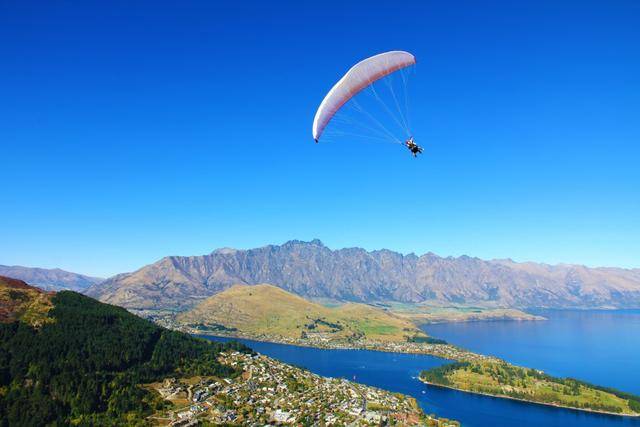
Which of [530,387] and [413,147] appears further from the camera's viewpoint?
[530,387]

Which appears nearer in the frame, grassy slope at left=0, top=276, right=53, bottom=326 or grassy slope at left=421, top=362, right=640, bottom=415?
grassy slope at left=0, top=276, right=53, bottom=326

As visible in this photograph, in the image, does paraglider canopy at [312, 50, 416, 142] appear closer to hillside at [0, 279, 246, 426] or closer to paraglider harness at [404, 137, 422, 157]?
paraglider harness at [404, 137, 422, 157]

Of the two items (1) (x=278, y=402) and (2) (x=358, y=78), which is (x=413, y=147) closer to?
(2) (x=358, y=78)

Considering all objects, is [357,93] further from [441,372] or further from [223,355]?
[441,372]

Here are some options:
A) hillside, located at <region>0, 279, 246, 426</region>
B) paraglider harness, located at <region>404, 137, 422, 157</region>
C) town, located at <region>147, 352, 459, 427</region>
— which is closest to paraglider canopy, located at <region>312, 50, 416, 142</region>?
paraglider harness, located at <region>404, 137, 422, 157</region>

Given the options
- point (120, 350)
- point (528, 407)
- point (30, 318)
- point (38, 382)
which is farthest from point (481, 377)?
point (30, 318)

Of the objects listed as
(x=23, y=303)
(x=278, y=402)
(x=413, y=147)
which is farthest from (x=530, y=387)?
(x=23, y=303)
